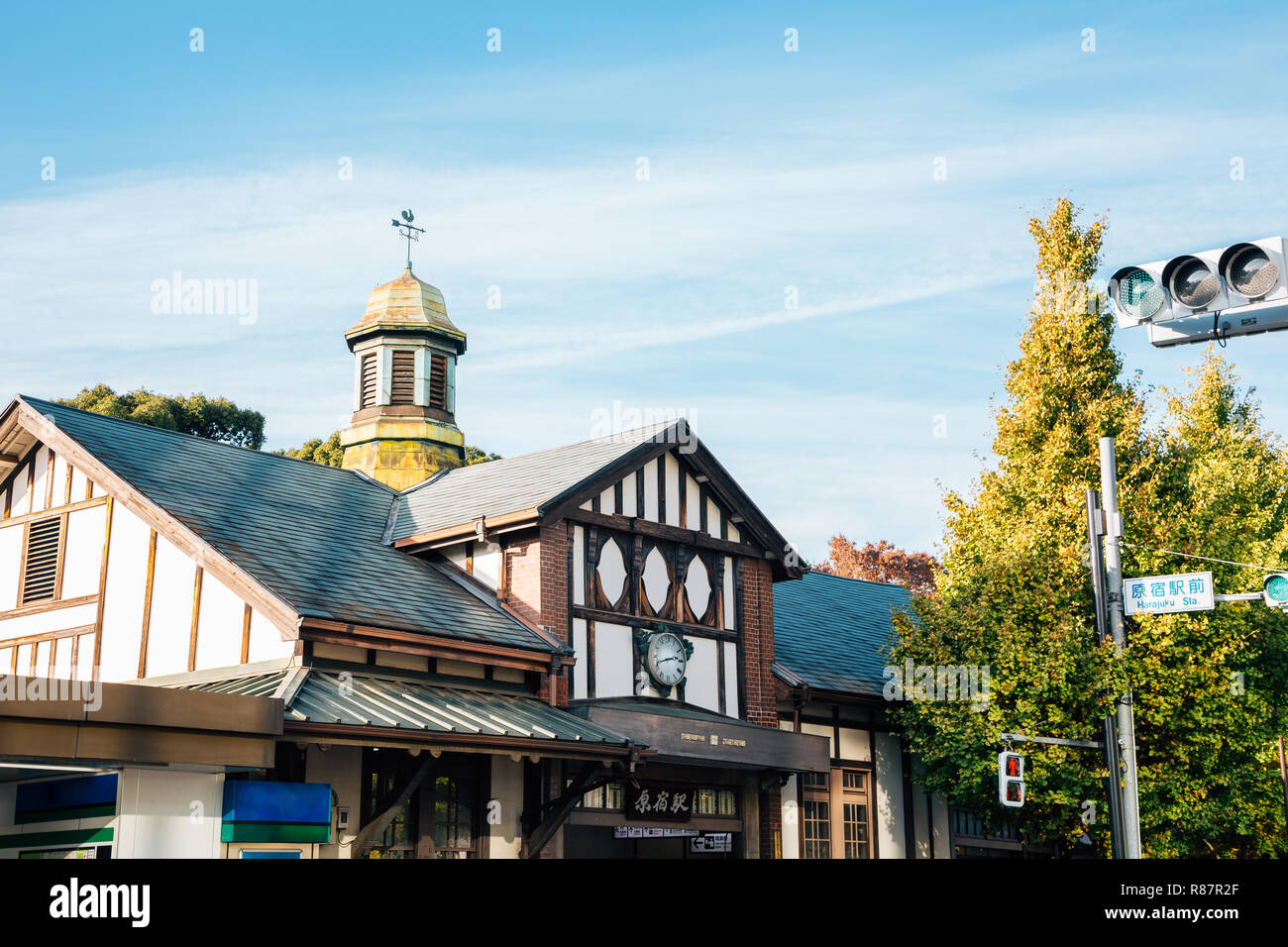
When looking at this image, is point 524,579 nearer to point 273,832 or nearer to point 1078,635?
point 273,832

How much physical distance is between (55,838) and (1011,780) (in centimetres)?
1194

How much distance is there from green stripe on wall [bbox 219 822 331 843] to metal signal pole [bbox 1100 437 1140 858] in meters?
10.2

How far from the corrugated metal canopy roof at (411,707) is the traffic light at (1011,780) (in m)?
5.09

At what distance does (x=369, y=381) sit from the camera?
2788 cm

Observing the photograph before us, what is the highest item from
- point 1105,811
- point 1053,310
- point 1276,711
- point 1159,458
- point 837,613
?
point 1053,310

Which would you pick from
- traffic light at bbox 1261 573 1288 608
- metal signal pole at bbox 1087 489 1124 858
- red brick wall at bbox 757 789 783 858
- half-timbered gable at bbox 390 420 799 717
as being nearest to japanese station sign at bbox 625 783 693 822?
half-timbered gable at bbox 390 420 799 717

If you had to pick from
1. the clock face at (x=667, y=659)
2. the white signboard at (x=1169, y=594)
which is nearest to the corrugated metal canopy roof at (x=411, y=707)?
the clock face at (x=667, y=659)

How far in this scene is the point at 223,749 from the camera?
43.3 feet

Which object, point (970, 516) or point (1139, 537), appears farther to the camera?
point (970, 516)

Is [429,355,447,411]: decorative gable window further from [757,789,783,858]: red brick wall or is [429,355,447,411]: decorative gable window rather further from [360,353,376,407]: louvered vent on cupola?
[757,789,783,858]: red brick wall
